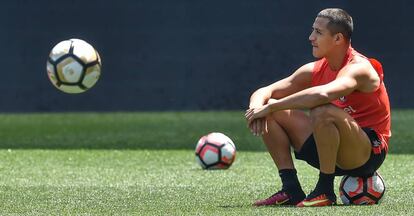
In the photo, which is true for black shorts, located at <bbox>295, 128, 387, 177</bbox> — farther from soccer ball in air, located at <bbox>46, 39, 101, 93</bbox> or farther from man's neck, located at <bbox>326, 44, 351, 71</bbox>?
soccer ball in air, located at <bbox>46, 39, 101, 93</bbox>

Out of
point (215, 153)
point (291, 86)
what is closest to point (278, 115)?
point (291, 86)

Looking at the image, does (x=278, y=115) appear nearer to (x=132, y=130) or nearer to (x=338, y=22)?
(x=338, y=22)

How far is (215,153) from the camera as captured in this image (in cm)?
904

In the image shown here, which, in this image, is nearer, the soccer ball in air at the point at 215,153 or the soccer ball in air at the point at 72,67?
the soccer ball in air at the point at 72,67

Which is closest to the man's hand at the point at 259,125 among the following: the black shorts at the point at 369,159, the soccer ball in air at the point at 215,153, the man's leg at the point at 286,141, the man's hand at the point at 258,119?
the man's hand at the point at 258,119

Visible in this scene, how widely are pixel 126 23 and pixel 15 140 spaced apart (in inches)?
161

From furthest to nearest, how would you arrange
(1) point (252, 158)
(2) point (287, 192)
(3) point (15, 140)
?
(3) point (15, 140), (1) point (252, 158), (2) point (287, 192)

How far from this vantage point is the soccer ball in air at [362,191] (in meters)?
6.56

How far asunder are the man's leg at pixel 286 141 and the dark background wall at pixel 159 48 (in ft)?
28.7

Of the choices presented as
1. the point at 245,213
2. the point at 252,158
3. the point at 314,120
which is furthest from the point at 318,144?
the point at 252,158

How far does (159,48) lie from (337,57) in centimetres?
907

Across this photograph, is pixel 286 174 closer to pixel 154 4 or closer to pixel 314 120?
pixel 314 120

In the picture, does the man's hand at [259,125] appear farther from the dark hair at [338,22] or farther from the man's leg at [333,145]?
the dark hair at [338,22]

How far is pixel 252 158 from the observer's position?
10.1 meters
